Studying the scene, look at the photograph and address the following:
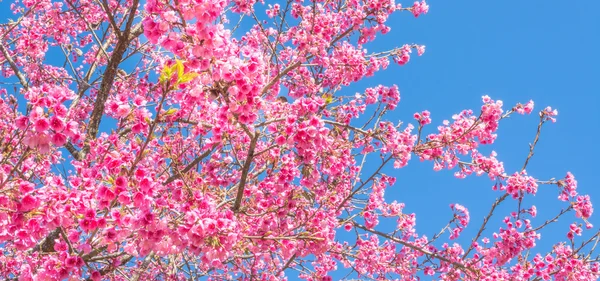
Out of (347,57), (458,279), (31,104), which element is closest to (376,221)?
(458,279)

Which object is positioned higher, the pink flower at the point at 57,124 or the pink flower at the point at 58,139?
the pink flower at the point at 57,124

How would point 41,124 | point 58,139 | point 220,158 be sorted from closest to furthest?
point 41,124 < point 58,139 < point 220,158

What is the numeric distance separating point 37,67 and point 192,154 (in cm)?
356

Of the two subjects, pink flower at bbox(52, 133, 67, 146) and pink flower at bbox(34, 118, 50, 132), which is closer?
pink flower at bbox(34, 118, 50, 132)

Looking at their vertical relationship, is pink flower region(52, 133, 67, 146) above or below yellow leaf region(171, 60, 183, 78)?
below

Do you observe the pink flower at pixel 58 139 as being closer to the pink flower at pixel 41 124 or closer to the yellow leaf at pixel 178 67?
the pink flower at pixel 41 124

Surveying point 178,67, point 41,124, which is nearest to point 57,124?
point 41,124

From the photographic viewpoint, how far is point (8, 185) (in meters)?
3.48

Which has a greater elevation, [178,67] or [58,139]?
[178,67]

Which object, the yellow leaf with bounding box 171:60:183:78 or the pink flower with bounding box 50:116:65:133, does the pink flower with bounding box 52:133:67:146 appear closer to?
the pink flower with bounding box 50:116:65:133

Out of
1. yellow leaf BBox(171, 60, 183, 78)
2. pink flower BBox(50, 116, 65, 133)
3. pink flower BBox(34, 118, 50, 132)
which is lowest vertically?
pink flower BBox(34, 118, 50, 132)

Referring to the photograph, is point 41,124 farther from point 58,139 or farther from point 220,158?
point 220,158

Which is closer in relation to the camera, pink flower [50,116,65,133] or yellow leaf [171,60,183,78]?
pink flower [50,116,65,133]

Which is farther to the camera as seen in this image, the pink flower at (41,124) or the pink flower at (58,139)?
the pink flower at (58,139)
